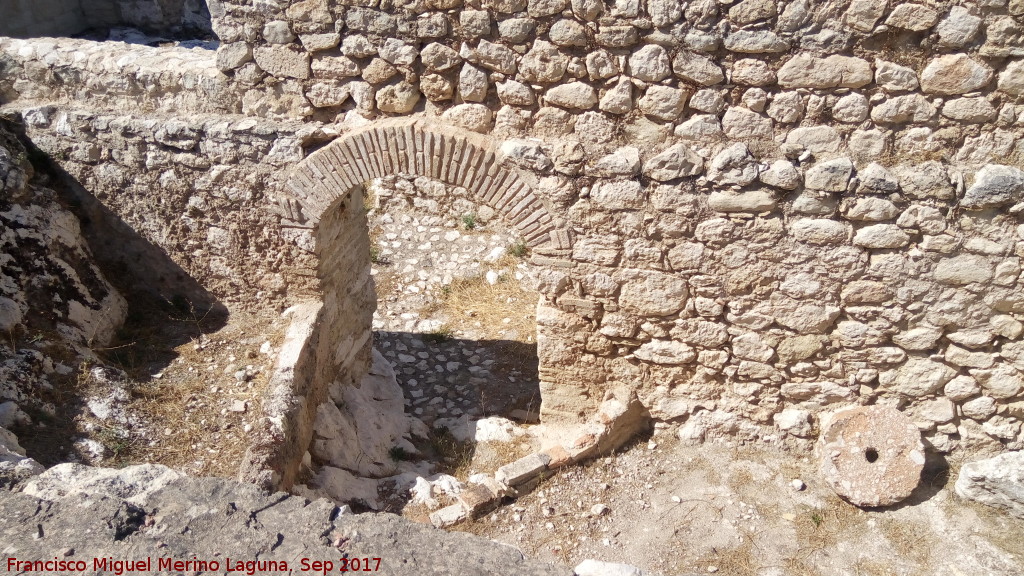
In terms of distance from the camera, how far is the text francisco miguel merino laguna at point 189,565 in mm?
2514

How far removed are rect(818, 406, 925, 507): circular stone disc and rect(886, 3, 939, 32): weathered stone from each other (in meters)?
2.26

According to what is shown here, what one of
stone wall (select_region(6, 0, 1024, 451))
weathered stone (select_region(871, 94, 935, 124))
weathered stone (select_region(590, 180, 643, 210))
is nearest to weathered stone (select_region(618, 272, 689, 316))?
stone wall (select_region(6, 0, 1024, 451))

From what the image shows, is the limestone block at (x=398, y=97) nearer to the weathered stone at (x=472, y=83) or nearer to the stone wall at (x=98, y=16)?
the weathered stone at (x=472, y=83)

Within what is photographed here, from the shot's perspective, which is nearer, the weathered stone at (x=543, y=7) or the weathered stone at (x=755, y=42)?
the weathered stone at (x=755, y=42)

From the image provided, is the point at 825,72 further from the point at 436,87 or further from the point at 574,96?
the point at 436,87

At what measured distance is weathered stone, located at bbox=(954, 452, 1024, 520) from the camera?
177 inches

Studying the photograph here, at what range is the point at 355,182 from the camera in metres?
4.93

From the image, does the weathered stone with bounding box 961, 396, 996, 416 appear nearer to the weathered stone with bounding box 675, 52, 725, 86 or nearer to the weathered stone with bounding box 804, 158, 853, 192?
the weathered stone with bounding box 804, 158, 853, 192

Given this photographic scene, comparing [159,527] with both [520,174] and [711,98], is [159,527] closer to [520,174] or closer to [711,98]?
[520,174]

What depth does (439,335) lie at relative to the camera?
716 centimetres

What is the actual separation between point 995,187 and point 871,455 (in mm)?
1736

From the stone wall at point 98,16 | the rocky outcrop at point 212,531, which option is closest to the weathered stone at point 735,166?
the rocky outcrop at point 212,531

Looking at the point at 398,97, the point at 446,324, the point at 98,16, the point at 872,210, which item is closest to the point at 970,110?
the point at 872,210

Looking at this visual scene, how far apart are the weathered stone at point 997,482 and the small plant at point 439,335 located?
4.18 meters
